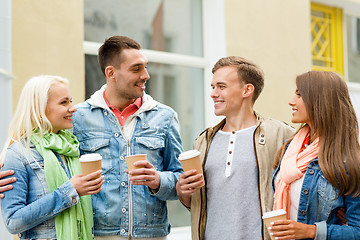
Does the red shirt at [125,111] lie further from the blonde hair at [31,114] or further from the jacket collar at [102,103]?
the blonde hair at [31,114]

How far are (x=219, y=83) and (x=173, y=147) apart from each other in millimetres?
551

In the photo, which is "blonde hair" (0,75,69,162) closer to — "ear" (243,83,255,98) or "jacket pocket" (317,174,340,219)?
"ear" (243,83,255,98)

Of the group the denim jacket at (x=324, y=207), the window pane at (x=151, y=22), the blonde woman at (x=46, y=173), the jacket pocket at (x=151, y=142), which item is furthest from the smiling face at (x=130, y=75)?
the window pane at (x=151, y=22)

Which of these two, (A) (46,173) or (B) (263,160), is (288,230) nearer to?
(B) (263,160)

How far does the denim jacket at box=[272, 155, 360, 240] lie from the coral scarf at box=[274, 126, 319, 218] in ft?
0.13

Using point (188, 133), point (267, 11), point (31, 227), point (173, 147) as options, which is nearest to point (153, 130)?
point (173, 147)

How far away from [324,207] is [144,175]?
1.03 meters

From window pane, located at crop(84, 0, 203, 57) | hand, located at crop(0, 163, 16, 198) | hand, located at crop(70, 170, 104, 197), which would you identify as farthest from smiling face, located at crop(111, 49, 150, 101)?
window pane, located at crop(84, 0, 203, 57)

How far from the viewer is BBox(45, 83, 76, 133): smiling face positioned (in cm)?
297

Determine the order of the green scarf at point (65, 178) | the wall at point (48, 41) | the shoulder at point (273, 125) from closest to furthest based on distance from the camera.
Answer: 1. the green scarf at point (65, 178)
2. the shoulder at point (273, 125)
3. the wall at point (48, 41)

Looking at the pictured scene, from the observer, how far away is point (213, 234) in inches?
119

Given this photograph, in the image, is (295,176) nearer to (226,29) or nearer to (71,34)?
(71,34)

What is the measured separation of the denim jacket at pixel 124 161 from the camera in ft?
10.3

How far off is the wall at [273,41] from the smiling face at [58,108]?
11.3ft
